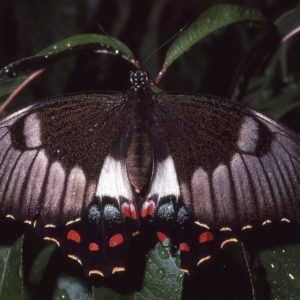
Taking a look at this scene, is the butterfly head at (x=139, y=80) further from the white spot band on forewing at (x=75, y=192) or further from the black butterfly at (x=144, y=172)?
the white spot band on forewing at (x=75, y=192)

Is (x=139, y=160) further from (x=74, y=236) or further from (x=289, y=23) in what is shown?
(x=289, y=23)

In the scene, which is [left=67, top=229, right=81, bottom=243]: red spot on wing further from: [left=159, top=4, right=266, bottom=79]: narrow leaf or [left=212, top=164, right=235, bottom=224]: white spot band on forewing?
[left=159, top=4, right=266, bottom=79]: narrow leaf

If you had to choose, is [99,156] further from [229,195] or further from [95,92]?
[229,195]

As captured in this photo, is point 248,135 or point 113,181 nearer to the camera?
point 248,135

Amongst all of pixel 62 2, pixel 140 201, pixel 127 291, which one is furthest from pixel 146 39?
pixel 127 291

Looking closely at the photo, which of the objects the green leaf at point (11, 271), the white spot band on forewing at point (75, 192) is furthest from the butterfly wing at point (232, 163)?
the green leaf at point (11, 271)

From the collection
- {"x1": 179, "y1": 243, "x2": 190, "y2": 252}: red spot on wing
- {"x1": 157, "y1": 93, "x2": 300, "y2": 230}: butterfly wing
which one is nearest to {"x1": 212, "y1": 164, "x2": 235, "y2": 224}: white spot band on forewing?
{"x1": 157, "y1": 93, "x2": 300, "y2": 230}: butterfly wing

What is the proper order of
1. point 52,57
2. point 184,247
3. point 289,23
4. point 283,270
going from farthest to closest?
point 289,23 → point 52,57 → point 283,270 → point 184,247

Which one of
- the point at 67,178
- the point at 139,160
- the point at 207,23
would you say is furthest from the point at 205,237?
the point at 207,23
